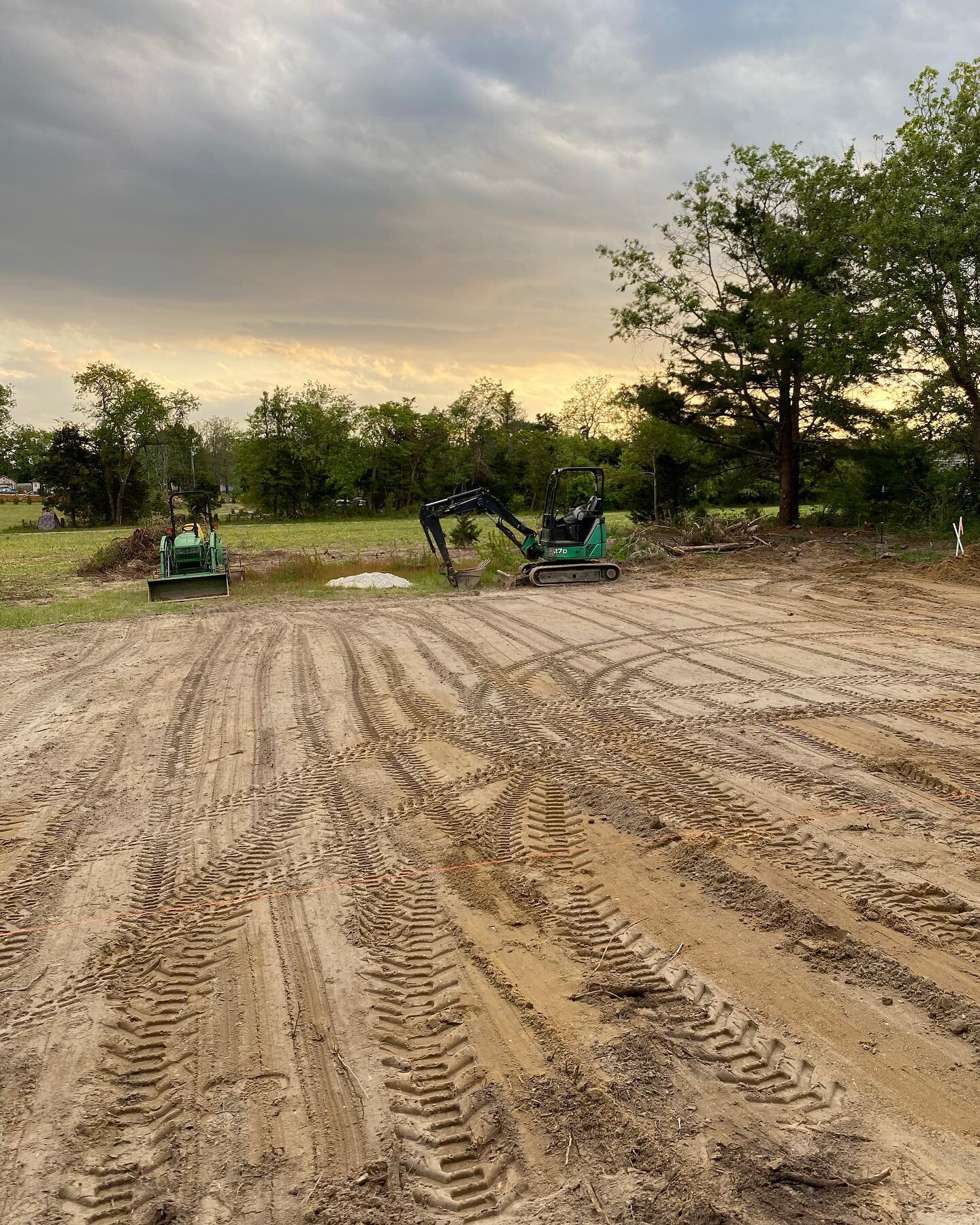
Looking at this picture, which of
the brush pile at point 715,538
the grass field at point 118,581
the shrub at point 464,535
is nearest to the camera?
the grass field at point 118,581

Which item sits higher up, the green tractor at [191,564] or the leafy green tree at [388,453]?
the leafy green tree at [388,453]

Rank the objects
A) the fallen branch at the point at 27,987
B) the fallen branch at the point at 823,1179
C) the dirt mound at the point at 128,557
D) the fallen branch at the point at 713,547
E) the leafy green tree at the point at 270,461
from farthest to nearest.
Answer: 1. the leafy green tree at the point at 270,461
2. the fallen branch at the point at 713,547
3. the dirt mound at the point at 128,557
4. the fallen branch at the point at 27,987
5. the fallen branch at the point at 823,1179

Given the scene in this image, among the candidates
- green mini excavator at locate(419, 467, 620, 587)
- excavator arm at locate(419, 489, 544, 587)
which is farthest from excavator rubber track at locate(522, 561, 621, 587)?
excavator arm at locate(419, 489, 544, 587)

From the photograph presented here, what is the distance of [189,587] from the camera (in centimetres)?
1617

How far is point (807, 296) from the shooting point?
2062 centimetres

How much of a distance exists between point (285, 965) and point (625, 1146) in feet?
5.73

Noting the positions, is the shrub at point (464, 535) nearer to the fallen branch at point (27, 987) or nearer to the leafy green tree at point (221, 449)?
the fallen branch at point (27, 987)

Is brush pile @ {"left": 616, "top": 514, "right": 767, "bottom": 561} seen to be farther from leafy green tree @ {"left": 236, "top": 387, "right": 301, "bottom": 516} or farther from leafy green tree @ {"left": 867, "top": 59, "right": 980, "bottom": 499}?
leafy green tree @ {"left": 236, "top": 387, "right": 301, "bottom": 516}

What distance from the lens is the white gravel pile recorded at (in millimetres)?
17469

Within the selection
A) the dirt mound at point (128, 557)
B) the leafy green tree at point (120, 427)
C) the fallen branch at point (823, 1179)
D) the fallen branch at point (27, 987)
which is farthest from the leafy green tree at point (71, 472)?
the fallen branch at point (823, 1179)

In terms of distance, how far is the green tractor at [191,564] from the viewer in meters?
15.9

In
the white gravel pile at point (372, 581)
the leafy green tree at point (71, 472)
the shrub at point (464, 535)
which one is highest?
the leafy green tree at point (71, 472)

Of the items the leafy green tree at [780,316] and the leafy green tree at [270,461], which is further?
the leafy green tree at [270,461]

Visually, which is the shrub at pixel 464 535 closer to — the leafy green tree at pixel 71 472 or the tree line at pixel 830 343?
the tree line at pixel 830 343
